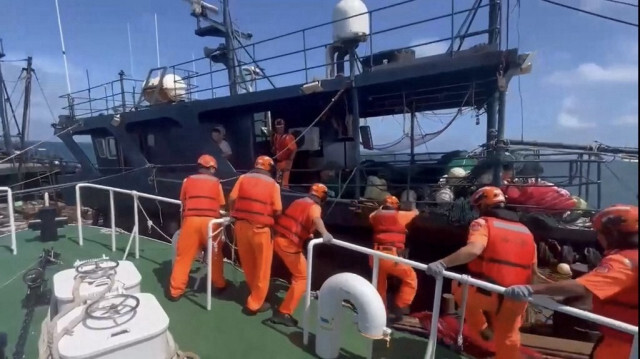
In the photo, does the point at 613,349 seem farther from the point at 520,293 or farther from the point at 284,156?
the point at 284,156

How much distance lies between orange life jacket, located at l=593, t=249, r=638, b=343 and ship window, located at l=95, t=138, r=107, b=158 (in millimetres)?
11303

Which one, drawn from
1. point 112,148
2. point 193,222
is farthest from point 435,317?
point 112,148

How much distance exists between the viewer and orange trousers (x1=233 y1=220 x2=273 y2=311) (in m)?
3.82

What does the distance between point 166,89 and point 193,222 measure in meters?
6.19

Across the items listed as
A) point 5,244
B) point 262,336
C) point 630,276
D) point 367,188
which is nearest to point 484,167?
point 367,188

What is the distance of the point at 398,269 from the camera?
4391mm

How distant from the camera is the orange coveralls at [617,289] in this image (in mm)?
2221

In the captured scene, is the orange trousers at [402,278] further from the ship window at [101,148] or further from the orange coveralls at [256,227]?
the ship window at [101,148]

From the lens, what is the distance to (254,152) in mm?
8320

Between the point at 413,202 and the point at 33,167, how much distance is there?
22.8m

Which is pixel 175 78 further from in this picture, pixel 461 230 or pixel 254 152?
pixel 461 230

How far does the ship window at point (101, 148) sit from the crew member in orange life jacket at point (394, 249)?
8818 mm

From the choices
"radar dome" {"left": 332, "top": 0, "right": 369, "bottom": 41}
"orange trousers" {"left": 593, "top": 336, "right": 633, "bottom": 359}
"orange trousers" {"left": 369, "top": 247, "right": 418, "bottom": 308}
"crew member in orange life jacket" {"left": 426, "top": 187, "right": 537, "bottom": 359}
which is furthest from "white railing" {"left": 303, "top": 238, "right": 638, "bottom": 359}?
"radar dome" {"left": 332, "top": 0, "right": 369, "bottom": 41}

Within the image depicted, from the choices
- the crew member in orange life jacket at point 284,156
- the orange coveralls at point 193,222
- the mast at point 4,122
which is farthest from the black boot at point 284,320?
the mast at point 4,122
